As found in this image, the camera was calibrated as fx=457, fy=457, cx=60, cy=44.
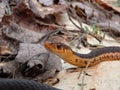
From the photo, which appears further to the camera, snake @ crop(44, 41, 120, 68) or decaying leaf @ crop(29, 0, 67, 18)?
decaying leaf @ crop(29, 0, 67, 18)

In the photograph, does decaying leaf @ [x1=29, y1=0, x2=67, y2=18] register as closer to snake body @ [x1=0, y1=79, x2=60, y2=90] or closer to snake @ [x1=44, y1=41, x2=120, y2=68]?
snake @ [x1=44, y1=41, x2=120, y2=68]

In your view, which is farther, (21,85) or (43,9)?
(43,9)

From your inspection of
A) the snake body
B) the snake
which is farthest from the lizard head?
the snake body

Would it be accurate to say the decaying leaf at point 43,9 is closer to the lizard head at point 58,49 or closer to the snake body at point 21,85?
the lizard head at point 58,49

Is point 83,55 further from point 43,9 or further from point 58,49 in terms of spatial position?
point 43,9

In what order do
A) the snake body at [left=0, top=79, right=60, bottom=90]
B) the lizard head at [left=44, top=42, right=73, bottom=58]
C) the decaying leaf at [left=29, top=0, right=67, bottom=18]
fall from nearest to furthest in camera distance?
the snake body at [left=0, top=79, right=60, bottom=90] < the lizard head at [left=44, top=42, right=73, bottom=58] < the decaying leaf at [left=29, top=0, right=67, bottom=18]

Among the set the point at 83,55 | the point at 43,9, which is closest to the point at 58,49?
the point at 83,55

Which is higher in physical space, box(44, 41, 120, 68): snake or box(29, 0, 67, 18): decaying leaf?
→ box(29, 0, 67, 18): decaying leaf

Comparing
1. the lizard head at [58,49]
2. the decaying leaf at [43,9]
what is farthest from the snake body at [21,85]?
the decaying leaf at [43,9]
